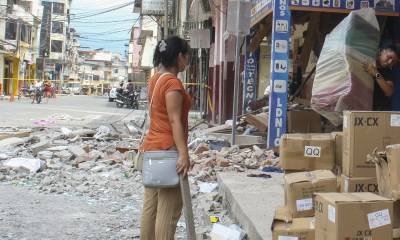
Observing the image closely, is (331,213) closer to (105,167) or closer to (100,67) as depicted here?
(105,167)

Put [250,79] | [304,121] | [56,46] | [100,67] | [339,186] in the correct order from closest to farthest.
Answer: [339,186], [304,121], [250,79], [56,46], [100,67]

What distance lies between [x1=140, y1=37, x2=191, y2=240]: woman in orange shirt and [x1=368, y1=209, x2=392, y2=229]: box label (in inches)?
49.9

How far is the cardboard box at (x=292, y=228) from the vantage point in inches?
138

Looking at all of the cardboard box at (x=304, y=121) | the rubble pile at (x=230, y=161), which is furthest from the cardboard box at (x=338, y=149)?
the cardboard box at (x=304, y=121)

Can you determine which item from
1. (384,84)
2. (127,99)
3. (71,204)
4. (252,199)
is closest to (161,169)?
(252,199)

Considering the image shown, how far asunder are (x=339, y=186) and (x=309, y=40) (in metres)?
6.78

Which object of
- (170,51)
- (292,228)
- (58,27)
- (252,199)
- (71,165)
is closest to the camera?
(292,228)

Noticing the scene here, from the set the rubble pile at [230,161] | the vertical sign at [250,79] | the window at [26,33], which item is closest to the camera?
the rubble pile at [230,161]

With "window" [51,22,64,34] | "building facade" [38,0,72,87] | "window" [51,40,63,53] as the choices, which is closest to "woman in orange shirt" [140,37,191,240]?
"building facade" [38,0,72,87]

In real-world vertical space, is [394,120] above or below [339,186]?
above

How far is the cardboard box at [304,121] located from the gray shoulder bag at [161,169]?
5.56 meters

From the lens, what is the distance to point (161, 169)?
3785 mm

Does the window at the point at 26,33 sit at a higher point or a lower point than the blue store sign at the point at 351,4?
higher

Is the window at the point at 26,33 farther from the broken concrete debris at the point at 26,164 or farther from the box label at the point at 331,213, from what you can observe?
the box label at the point at 331,213
